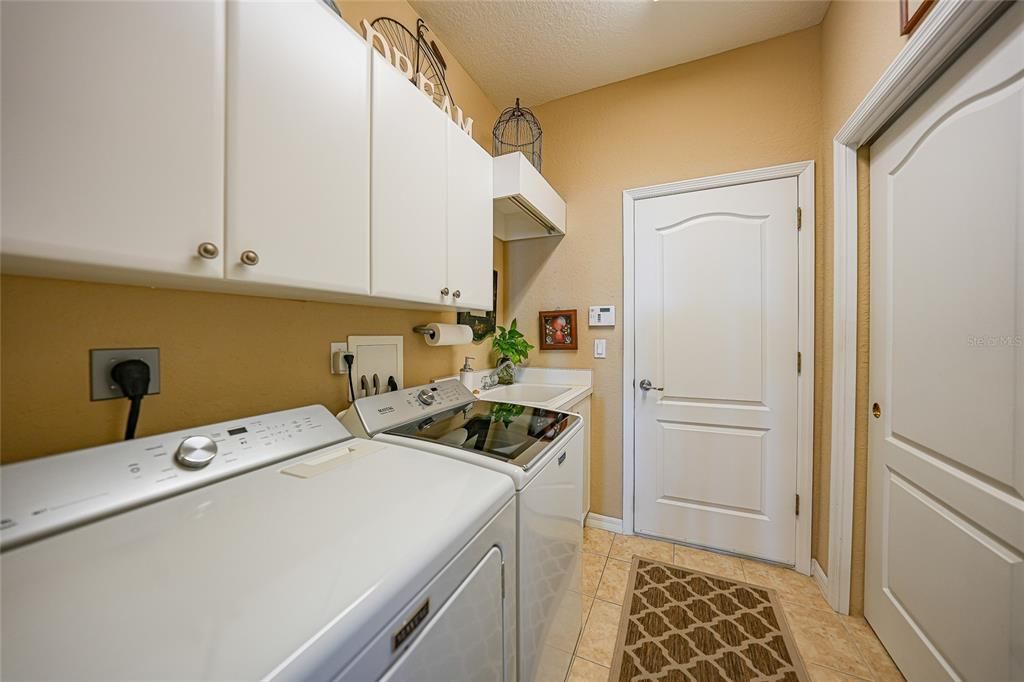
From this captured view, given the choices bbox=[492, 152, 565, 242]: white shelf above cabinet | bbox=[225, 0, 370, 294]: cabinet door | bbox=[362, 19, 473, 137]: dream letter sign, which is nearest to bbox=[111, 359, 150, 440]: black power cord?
bbox=[225, 0, 370, 294]: cabinet door

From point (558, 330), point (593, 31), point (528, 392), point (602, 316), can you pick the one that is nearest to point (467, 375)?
point (528, 392)

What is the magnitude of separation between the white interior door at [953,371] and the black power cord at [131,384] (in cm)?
207

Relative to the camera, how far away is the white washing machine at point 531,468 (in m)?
0.96

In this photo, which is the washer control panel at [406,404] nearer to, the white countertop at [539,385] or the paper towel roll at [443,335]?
the paper towel roll at [443,335]

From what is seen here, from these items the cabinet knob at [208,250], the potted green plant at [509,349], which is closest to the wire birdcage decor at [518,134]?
the potted green plant at [509,349]

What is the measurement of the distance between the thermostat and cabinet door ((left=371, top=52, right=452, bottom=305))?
4.05 ft

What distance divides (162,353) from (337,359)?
50 cm

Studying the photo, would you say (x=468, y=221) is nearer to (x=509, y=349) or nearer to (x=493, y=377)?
(x=509, y=349)

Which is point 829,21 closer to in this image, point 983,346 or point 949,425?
point 983,346

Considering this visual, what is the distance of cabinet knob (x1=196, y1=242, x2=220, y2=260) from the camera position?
0.69 m

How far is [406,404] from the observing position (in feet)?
4.49

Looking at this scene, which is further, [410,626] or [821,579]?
[821,579]

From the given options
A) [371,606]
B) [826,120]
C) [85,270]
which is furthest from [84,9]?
[826,120]

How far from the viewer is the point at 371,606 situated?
0.48 metres
